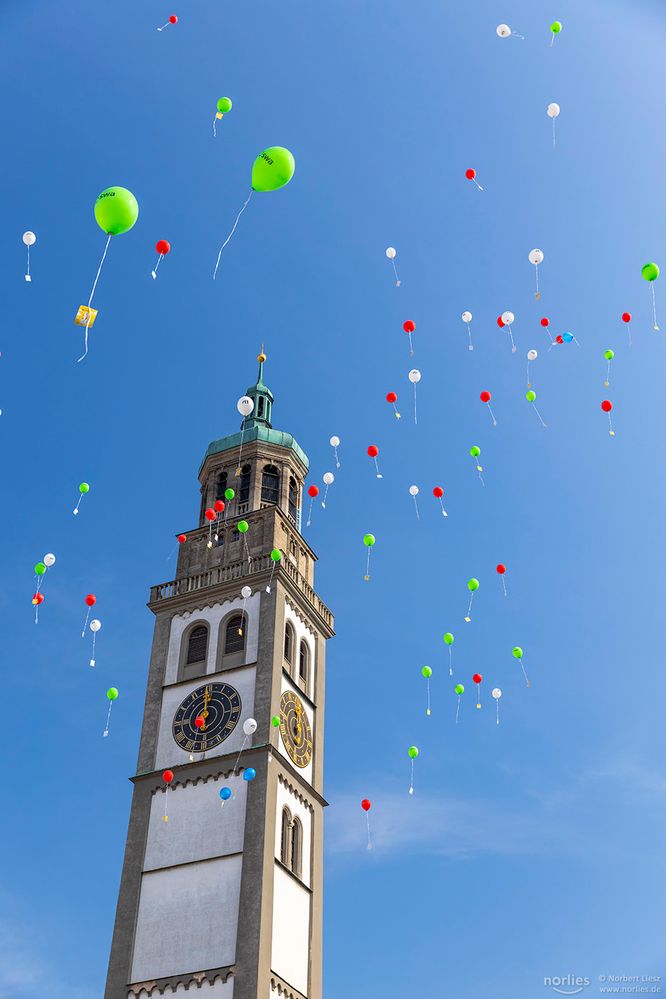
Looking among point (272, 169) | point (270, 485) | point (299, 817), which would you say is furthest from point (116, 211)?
point (270, 485)

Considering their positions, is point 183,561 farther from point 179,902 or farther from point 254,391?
point 179,902

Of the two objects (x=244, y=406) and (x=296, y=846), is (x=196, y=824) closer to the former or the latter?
(x=296, y=846)

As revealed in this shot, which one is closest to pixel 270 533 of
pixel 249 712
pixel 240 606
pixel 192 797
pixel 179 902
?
pixel 240 606

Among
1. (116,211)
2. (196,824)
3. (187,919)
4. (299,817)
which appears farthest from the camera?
(299,817)

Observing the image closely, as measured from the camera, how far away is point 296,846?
40.8 m

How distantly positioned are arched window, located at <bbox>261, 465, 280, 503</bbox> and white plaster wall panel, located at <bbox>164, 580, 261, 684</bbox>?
6153 mm

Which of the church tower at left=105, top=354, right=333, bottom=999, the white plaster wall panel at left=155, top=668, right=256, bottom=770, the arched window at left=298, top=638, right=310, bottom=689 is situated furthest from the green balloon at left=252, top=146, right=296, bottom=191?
the arched window at left=298, top=638, right=310, bottom=689

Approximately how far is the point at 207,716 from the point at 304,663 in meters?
5.40

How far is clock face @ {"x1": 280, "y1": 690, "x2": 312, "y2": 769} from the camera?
1657 inches

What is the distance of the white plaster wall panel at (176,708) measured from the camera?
135ft

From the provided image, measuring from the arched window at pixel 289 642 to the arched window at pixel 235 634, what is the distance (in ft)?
5.53

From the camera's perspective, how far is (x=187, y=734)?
42281mm

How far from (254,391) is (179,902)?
85.4 ft

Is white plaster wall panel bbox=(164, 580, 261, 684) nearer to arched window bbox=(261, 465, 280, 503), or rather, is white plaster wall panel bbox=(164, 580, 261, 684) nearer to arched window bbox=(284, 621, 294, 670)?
arched window bbox=(284, 621, 294, 670)
